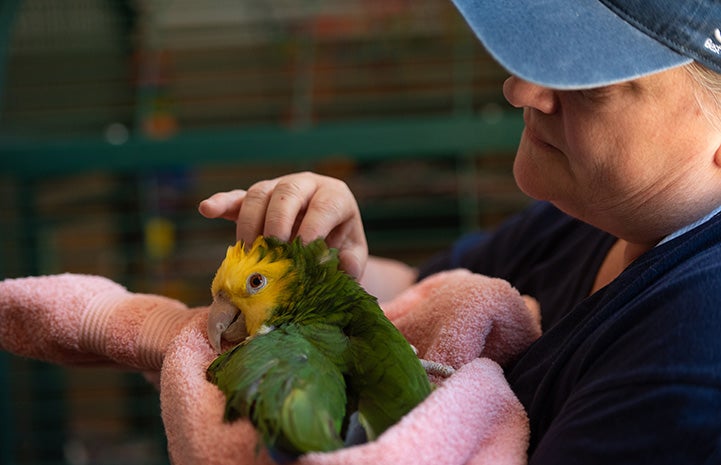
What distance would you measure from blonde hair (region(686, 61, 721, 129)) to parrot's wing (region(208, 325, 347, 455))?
330 millimetres

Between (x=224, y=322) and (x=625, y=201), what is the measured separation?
344 millimetres

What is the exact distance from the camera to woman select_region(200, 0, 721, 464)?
50 centimetres

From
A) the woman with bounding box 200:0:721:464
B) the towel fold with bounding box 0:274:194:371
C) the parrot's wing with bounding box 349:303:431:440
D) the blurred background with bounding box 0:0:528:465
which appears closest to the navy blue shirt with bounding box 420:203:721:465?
the woman with bounding box 200:0:721:464

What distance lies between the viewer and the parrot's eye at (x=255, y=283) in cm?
62

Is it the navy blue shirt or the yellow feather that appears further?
the yellow feather

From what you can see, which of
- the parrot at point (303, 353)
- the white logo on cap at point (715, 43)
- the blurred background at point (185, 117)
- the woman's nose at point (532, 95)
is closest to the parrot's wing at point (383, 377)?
the parrot at point (303, 353)

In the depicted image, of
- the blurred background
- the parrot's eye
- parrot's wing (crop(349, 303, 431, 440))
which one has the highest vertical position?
the parrot's eye

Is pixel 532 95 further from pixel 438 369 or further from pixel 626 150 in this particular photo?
pixel 438 369

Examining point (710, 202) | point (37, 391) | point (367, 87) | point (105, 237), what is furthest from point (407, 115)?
point (710, 202)

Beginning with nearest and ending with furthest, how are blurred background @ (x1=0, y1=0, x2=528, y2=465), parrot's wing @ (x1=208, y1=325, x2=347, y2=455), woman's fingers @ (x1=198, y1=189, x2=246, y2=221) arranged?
parrot's wing @ (x1=208, y1=325, x2=347, y2=455) < woman's fingers @ (x1=198, y1=189, x2=246, y2=221) < blurred background @ (x1=0, y1=0, x2=528, y2=465)

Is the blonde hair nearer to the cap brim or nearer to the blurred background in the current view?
the cap brim

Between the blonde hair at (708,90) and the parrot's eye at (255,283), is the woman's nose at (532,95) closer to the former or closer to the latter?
the blonde hair at (708,90)

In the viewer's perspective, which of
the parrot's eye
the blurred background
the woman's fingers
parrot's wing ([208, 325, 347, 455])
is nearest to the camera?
parrot's wing ([208, 325, 347, 455])

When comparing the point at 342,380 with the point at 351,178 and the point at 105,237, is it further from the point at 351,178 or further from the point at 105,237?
the point at 105,237
